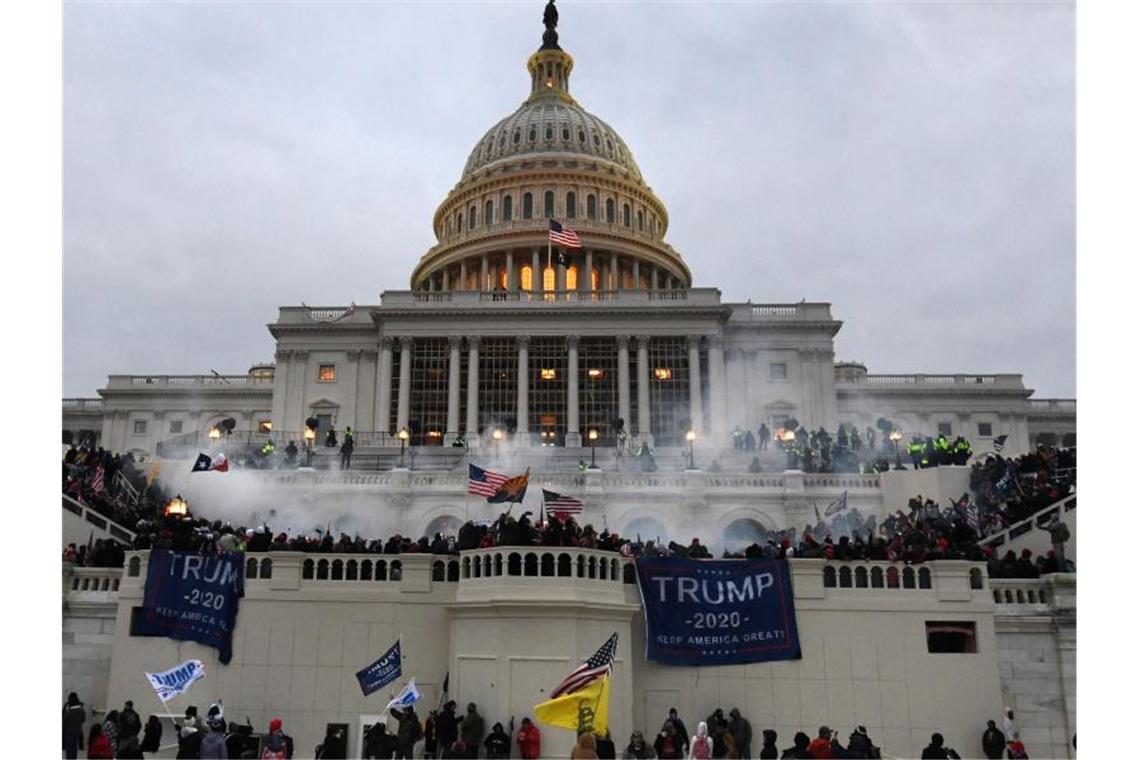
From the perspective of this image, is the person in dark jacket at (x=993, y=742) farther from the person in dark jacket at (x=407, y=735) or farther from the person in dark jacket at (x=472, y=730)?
the person in dark jacket at (x=407, y=735)

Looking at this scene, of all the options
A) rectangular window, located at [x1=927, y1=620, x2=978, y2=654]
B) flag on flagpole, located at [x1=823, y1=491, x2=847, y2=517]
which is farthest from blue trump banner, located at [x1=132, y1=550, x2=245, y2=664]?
flag on flagpole, located at [x1=823, y1=491, x2=847, y2=517]

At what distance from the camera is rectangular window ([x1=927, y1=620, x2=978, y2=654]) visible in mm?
22531

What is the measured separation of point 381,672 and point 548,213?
258ft

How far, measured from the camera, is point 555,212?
96562 mm

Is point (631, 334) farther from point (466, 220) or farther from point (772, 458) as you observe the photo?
point (466, 220)

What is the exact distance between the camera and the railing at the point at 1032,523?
28594 millimetres

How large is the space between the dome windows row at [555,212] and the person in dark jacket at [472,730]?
78.4 meters

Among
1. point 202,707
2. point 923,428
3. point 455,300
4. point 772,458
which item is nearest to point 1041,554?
point 772,458

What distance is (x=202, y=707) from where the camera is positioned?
21891mm

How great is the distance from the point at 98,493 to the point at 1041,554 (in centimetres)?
2919

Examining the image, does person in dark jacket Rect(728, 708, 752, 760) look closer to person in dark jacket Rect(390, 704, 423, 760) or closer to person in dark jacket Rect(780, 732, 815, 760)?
A: person in dark jacket Rect(780, 732, 815, 760)

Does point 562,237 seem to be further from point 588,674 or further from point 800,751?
point 800,751

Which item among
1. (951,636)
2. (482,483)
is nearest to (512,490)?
(482,483)

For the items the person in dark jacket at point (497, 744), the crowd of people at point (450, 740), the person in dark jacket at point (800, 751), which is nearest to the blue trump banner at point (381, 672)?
the crowd of people at point (450, 740)
